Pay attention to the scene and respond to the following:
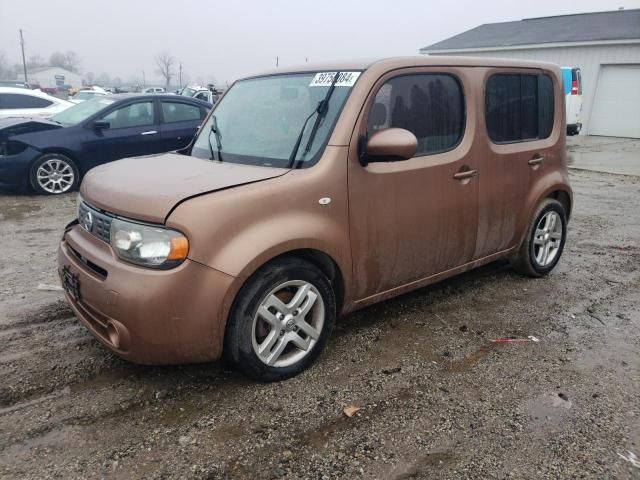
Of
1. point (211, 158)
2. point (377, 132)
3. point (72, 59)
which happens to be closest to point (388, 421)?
point (377, 132)

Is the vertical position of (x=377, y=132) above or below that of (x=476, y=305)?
above

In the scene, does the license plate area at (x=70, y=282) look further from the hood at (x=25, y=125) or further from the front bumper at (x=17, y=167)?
the hood at (x=25, y=125)

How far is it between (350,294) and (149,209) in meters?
1.31

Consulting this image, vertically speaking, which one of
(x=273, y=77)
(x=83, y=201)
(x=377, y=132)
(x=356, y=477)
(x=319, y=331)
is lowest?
(x=356, y=477)

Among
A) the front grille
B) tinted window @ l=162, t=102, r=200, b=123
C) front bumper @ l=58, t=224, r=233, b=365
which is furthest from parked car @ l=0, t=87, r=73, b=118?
front bumper @ l=58, t=224, r=233, b=365

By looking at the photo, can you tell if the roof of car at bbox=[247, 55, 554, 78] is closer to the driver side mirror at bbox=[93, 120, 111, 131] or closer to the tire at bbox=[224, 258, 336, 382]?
the tire at bbox=[224, 258, 336, 382]

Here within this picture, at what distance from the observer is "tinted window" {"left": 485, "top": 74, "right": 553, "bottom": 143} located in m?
3.81

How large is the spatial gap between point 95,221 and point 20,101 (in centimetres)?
1060

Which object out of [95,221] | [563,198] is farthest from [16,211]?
[563,198]

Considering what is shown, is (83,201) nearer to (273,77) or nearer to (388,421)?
(273,77)

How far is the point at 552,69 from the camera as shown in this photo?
438 cm

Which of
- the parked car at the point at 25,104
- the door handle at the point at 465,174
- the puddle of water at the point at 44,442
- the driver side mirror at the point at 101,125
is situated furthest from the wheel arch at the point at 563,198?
the parked car at the point at 25,104

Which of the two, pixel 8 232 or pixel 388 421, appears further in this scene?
pixel 8 232

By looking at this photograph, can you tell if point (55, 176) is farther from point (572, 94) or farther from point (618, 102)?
point (618, 102)
